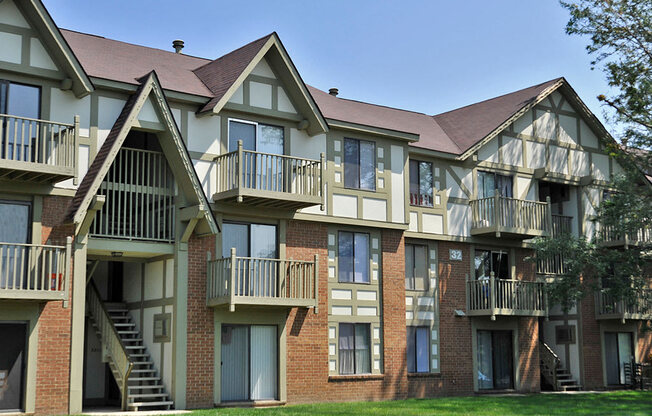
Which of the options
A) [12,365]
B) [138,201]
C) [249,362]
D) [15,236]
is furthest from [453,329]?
[15,236]

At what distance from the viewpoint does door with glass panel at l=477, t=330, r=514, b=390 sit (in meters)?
31.3

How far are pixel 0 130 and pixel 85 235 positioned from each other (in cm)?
340

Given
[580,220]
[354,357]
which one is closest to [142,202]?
[354,357]

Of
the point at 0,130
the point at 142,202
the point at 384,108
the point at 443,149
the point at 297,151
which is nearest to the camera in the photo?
the point at 0,130

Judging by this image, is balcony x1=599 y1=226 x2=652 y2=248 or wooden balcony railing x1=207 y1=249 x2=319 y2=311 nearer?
wooden balcony railing x1=207 y1=249 x2=319 y2=311

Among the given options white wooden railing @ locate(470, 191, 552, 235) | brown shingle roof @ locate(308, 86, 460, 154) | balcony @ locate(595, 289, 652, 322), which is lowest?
balcony @ locate(595, 289, 652, 322)

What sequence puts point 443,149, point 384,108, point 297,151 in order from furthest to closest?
point 384,108 < point 443,149 < point 297,151

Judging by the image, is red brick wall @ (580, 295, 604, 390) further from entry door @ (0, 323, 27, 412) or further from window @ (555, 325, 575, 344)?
entry door @ (0, 323, 27, 412)

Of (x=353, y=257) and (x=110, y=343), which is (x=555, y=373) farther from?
(x=110, y=343)

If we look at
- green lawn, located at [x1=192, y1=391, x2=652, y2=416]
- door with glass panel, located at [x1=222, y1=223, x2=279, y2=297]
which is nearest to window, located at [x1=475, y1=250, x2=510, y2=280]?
green lawn, located at [x1=192, y1=391, x2=652, y2=416]

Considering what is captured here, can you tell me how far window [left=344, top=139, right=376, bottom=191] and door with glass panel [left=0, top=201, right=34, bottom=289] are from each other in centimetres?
1035

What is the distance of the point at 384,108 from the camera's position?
3344 centimetres

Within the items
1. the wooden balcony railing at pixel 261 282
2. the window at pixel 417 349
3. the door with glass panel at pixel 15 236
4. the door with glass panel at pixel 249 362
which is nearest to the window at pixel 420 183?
the window at pixel 417 349

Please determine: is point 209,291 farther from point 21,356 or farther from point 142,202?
point 21,356
